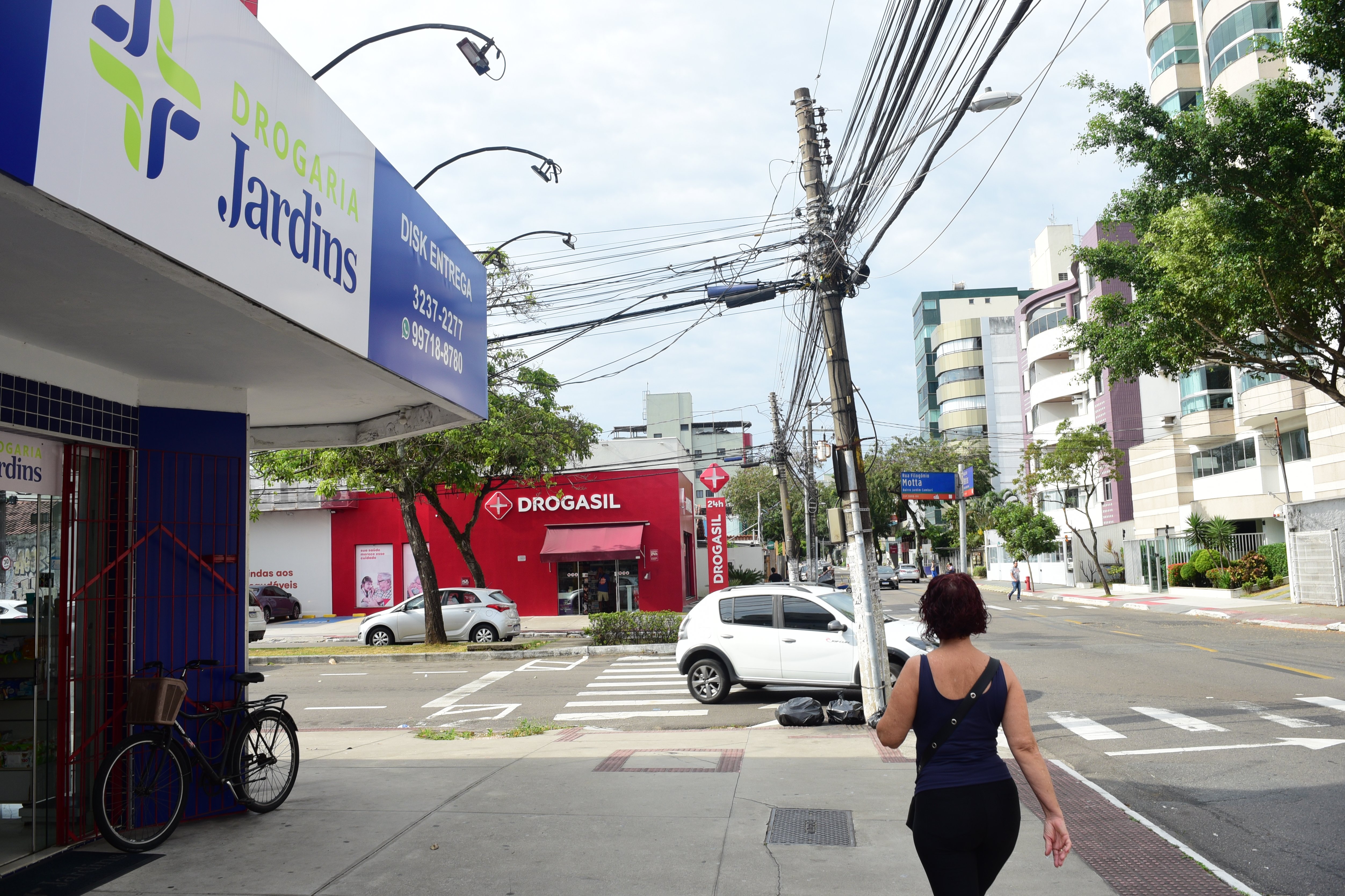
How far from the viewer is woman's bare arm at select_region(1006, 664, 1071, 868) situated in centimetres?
336

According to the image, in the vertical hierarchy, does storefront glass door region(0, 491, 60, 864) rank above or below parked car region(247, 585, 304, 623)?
above

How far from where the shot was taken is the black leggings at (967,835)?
3277 millimetres

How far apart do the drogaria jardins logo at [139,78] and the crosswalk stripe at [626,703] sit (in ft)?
35.4

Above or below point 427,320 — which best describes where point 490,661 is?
below

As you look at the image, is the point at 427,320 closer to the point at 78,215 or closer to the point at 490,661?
the point at 78,215

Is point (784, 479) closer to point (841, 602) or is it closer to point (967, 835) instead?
point (841, 602)

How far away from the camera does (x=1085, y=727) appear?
415 inches

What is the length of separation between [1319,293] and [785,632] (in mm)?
13376

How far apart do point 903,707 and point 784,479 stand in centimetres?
3791

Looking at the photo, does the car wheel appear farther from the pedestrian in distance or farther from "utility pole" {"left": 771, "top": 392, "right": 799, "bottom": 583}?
"utility pole" {"left": 771, "top": 392, "right": 799, "bottom": 583}

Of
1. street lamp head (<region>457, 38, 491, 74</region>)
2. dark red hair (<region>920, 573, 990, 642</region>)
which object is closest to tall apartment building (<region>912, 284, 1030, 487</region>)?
street lamp head (<region>457, 38, 491, 74</region>)

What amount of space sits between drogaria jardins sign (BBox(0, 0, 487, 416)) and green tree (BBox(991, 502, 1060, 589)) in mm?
49569

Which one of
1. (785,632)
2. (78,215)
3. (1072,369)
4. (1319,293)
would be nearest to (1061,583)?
(1072,369)

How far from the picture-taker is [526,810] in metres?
6.88
